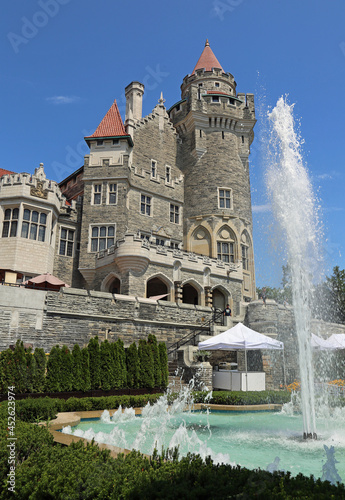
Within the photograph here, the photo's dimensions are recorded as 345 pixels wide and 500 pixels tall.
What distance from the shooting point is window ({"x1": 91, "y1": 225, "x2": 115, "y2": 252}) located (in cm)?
2848

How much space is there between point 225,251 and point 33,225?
1530cm

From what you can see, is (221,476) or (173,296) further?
(173,296)

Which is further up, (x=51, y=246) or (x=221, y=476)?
(x=51, y=246)

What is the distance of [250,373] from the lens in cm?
1822

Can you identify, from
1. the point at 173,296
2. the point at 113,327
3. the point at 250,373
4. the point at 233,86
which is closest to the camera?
the point at 250,373

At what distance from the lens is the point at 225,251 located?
108 ft

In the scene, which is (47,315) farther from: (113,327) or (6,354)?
(6,354)

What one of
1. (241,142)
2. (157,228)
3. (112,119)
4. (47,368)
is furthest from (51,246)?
(241,142)

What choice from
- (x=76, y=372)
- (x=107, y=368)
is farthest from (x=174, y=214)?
(x=76, y=372)

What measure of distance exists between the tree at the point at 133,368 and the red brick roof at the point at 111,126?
2028cm

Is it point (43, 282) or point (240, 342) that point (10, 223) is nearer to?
point (43, 282)

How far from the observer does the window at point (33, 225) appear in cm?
2620

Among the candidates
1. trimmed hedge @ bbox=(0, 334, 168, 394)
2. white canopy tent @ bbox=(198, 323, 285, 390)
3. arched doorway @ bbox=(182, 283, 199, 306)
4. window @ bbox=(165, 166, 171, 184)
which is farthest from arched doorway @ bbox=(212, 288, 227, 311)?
trimmed hedge @ bbox=(0, 334, 168, 394)

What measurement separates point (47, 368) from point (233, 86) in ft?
118
